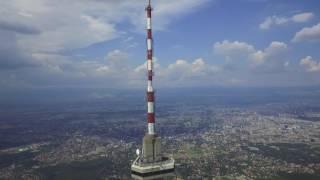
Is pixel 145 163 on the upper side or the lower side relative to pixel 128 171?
upper

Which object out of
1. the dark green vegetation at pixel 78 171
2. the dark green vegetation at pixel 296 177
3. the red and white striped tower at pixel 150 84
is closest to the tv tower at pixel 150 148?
the red and white striped tower at pixel 150 84

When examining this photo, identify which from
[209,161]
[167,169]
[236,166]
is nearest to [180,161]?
[209,161]

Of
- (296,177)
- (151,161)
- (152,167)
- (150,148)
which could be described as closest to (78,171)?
(296,177)

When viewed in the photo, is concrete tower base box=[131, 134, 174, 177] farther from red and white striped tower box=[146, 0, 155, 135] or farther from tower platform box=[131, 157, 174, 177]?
red and white striped tower box=[146, 0, 155, 135]

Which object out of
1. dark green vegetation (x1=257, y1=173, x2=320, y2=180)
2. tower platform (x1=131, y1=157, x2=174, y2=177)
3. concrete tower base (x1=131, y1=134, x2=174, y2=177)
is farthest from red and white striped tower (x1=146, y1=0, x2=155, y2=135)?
dark green vegetation (x1=257, y1=173, x2=320, y2=180)

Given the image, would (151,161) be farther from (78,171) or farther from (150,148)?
(78,171)

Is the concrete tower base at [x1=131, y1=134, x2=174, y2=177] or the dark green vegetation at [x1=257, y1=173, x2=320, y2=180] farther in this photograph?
the dark green vegetation at [x1=257, y1=173, x2=320, y2=180]

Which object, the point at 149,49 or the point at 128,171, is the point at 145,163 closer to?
the point at 149,49

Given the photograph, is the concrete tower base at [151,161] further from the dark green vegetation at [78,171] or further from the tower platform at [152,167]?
the dark green vegetation at [78,171]
